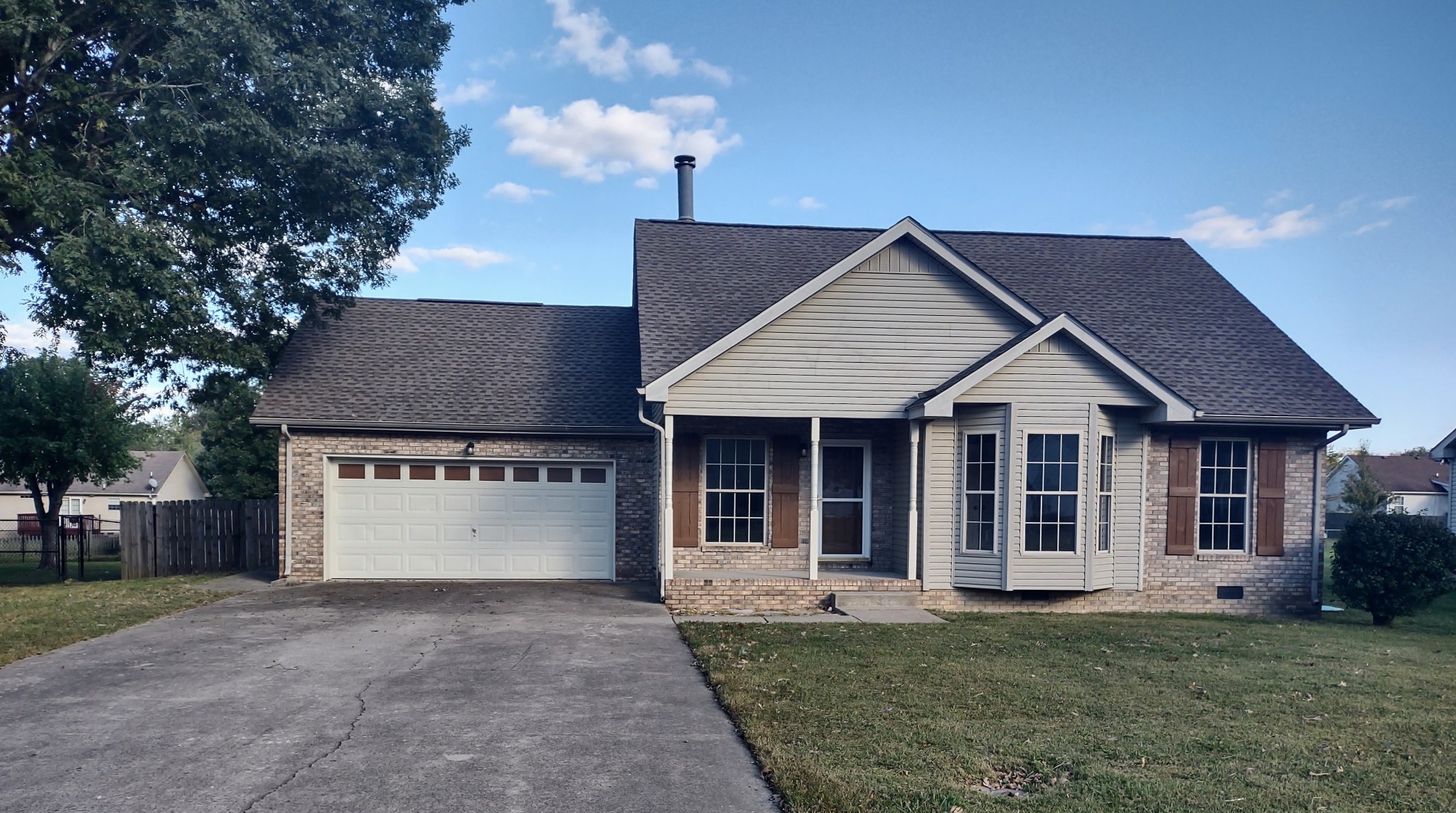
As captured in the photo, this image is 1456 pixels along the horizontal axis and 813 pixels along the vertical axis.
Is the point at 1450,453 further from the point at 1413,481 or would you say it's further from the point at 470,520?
the point at 1413,481

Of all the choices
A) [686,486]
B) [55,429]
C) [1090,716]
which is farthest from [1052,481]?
[55,429]

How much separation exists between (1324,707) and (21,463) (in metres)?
24.2

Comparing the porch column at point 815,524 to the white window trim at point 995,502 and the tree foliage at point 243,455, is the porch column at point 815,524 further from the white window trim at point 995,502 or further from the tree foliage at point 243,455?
the tree foliage at point 243,455

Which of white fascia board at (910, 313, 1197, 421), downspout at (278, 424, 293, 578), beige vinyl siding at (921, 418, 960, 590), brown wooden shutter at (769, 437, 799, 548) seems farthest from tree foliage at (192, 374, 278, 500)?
white fascia board at (910, 313, 1197, 421)

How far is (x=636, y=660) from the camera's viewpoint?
905 cm

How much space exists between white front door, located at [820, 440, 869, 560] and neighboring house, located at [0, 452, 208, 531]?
3727cm

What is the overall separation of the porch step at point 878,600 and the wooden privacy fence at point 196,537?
34.6 ft

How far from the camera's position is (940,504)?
13.1 meters

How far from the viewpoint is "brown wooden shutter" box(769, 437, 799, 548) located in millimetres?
14617

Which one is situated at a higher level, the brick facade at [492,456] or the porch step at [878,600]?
the brick facade at [492,456]

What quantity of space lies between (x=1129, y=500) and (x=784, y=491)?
17.0 feet

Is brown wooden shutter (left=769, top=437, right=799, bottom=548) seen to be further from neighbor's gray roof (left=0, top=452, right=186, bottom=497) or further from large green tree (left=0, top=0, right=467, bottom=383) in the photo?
neighbor's gray roof (left=0, top=452, right=186, bottom=497)

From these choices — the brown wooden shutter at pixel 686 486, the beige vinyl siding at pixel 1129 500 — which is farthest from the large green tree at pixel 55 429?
the beige vinyl siding at pixel 1129 500

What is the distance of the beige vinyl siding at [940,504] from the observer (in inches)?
515
